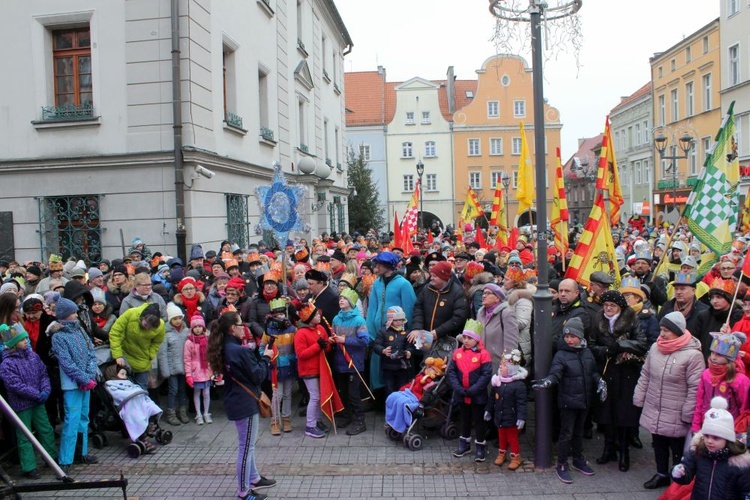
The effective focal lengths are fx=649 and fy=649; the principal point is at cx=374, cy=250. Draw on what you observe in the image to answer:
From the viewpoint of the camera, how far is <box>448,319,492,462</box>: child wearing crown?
6652 millimetres

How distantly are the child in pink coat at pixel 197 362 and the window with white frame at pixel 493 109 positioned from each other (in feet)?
157

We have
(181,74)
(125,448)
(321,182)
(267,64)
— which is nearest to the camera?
(125,448)

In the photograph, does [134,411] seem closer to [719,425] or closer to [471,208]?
[719,425]

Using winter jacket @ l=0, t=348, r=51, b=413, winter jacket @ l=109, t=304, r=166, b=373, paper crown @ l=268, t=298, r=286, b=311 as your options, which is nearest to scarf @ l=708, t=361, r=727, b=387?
paper crown @ l=268, t=298, r=286, b=311

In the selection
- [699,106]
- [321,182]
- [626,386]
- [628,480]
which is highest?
[699,106]

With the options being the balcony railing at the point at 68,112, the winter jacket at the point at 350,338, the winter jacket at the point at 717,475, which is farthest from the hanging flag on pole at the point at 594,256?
the balcony railing at the point at 68,112

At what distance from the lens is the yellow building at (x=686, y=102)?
4016cm

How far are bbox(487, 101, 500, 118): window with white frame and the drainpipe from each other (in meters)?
42.6

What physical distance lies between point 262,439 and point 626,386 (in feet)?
13.1

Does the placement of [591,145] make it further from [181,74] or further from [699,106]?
[181,74]

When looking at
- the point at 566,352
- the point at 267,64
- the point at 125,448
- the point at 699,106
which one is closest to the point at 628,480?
the point at 566,352

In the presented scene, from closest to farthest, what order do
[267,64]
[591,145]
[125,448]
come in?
[125,448] → [267,64] → [591,145]

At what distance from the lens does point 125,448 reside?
7.24 m

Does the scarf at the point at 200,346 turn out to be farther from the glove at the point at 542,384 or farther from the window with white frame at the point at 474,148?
the window with white frame at the point at 474,148
